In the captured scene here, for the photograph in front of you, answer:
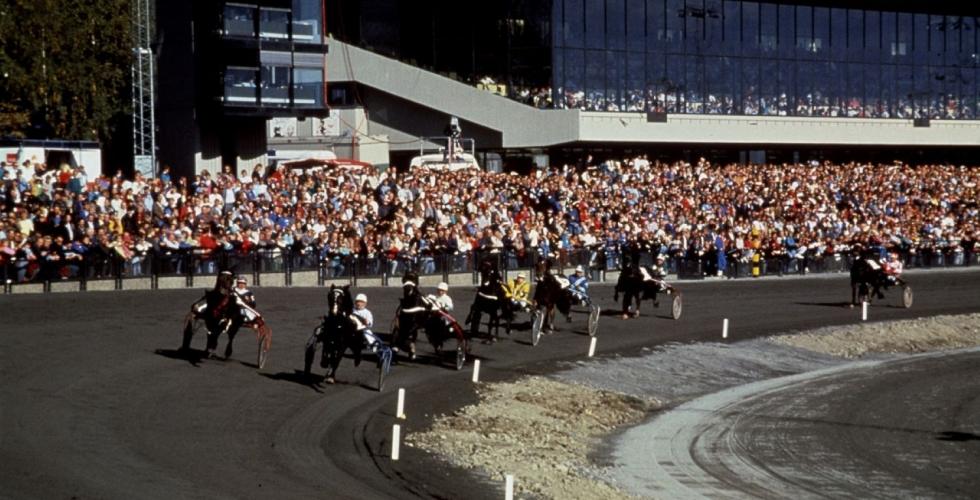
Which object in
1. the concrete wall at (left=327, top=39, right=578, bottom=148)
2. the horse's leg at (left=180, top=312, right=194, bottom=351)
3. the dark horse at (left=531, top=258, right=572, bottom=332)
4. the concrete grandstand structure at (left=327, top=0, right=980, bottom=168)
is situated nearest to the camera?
the horse's leg at (left=180, top=312, right=194, bottom=351)

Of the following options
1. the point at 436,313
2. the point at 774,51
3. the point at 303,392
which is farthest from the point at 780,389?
the point at 774,51

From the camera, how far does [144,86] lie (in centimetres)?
5312

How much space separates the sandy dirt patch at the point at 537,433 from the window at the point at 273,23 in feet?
86.8

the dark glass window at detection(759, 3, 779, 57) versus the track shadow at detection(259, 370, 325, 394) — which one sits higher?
the dark glass window at detection(759, 3, 779, 57)

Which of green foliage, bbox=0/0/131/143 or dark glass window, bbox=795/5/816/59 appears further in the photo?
dark glass window, bbox=795/5/816/59

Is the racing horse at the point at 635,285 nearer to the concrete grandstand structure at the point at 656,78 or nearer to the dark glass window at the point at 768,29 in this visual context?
the concrete grandstand structure at the point at 656,78

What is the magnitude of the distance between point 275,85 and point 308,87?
1.26 metres

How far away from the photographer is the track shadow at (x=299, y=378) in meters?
25.6

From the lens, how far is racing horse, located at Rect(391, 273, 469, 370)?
91.9 ft

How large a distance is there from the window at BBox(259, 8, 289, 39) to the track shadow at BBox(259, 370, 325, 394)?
26.9 metres

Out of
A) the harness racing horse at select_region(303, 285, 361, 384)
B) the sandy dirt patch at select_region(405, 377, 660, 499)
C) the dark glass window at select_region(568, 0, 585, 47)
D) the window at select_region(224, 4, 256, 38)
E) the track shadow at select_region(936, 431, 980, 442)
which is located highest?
the dark glass window at select_region(568, 0, 585, 47)

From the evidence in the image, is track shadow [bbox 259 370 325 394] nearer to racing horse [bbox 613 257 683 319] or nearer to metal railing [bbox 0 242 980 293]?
metal railing [bbox 0 242 980 293]

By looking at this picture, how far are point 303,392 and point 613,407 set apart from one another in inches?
229

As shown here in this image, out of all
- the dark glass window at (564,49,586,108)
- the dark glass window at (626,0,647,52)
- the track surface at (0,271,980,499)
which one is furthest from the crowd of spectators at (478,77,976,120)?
the track surface at (0,271,980,499)
